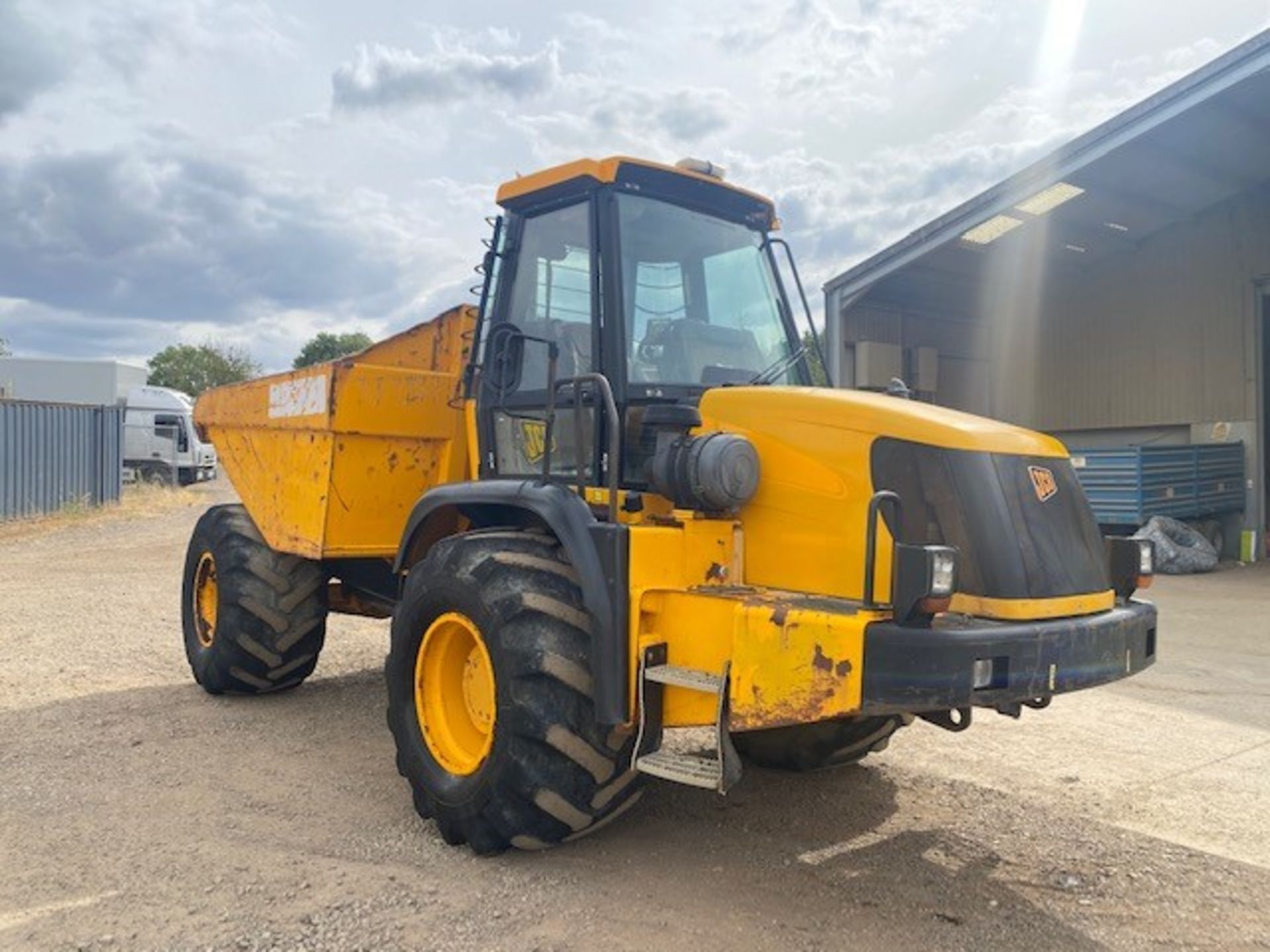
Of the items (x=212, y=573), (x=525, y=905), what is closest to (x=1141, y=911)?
(x=525, y=905)

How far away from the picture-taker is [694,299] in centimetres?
449

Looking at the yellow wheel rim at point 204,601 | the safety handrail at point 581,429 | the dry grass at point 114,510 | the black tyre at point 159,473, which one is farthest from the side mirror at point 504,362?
the black tyre at point 159,473

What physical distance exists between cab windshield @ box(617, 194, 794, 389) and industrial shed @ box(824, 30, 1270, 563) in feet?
30.7

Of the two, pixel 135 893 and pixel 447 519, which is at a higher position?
pixel 447 519

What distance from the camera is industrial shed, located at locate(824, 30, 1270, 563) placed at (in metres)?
13.8

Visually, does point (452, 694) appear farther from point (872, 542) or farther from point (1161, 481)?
point (1161, 481)

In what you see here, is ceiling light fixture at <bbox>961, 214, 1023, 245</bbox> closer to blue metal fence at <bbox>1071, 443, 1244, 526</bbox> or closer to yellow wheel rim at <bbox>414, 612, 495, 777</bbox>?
blue metal fence at <bbox>1071, 443, 1244, 526</bbox>

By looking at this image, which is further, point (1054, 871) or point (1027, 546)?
point (1054, 871)

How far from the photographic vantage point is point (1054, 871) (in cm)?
384

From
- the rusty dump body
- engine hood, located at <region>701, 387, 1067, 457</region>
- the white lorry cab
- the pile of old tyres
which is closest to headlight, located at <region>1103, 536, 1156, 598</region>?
engine hood, located at <region>701, 387, 1067, 457</region>

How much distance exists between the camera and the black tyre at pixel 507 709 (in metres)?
3.63

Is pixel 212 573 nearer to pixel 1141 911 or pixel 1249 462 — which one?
pixel 1141 911

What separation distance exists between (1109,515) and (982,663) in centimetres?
1287

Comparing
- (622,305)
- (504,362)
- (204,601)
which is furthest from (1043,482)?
(204,601)
